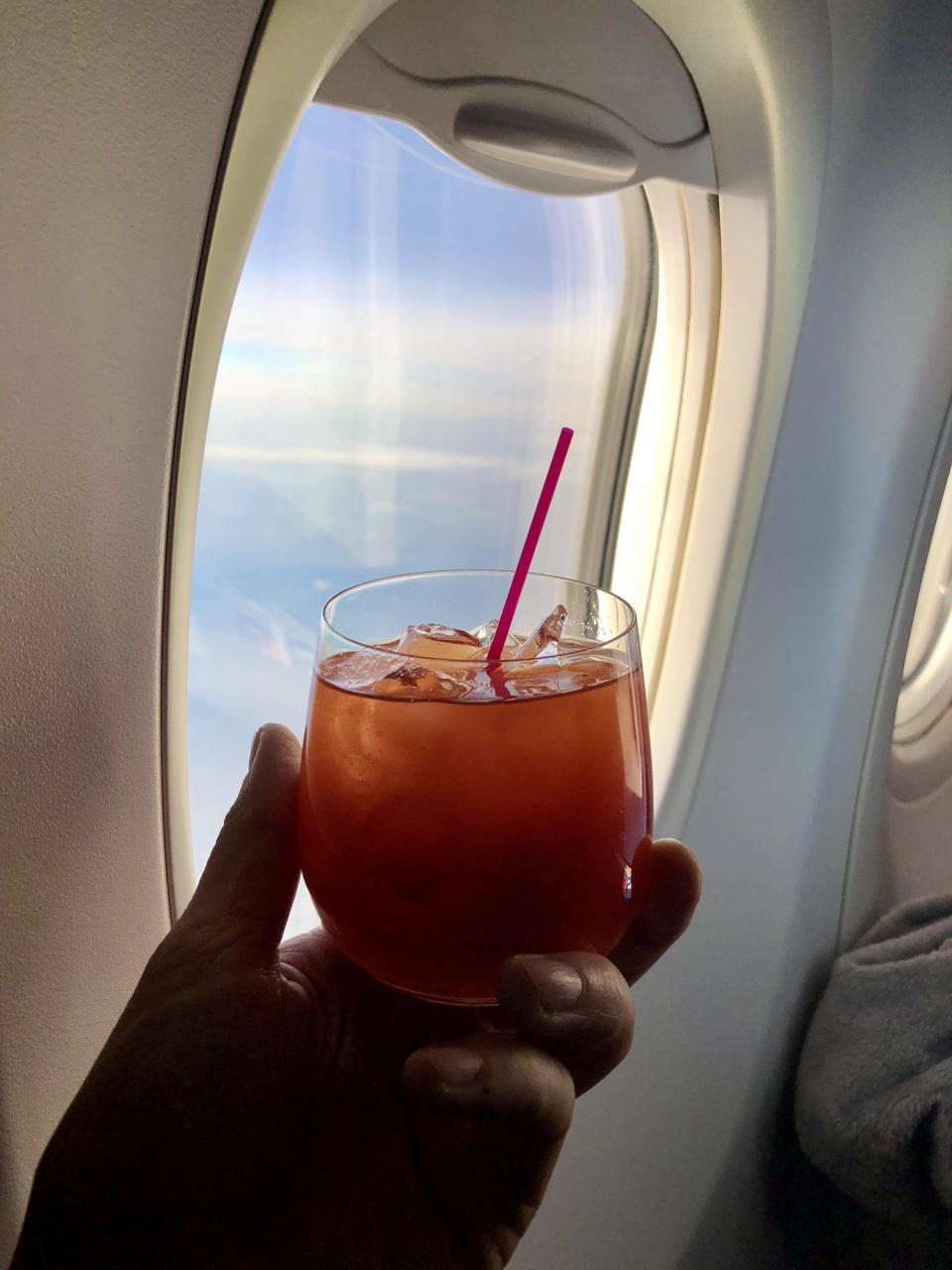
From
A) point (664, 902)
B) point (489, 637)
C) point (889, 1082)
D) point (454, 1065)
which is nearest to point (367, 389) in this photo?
point (489, 637)

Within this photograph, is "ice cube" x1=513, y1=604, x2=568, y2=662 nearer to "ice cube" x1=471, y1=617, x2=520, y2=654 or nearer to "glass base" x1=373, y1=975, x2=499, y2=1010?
"ice cube" x1=471, y1=617, x2=520, y2=654

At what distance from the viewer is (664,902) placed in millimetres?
750

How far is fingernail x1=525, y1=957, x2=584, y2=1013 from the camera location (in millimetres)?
529

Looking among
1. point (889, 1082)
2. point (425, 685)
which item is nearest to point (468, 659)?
point (425, 685)

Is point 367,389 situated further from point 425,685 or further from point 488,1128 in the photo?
point 488,1128

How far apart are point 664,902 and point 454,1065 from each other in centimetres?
27

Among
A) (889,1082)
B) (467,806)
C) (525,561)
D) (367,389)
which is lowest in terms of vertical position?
(889,1082)

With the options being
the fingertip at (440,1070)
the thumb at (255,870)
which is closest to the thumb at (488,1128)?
the fingertip at (440,1070)

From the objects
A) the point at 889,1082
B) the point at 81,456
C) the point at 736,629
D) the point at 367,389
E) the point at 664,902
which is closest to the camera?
the point at 81,456

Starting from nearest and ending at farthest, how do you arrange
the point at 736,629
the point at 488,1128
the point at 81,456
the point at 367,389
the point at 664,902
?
the point at 81,456, the point at 488,1128, the point at 664,902, the point at 367,389, the point at 736,629

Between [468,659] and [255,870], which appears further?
[255,870]

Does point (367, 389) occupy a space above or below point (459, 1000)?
above

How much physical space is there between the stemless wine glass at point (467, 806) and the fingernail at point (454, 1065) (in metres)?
0.04

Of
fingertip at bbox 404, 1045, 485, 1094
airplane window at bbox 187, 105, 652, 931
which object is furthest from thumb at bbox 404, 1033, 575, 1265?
airplane window at bbox 187, 105, 652, 931
